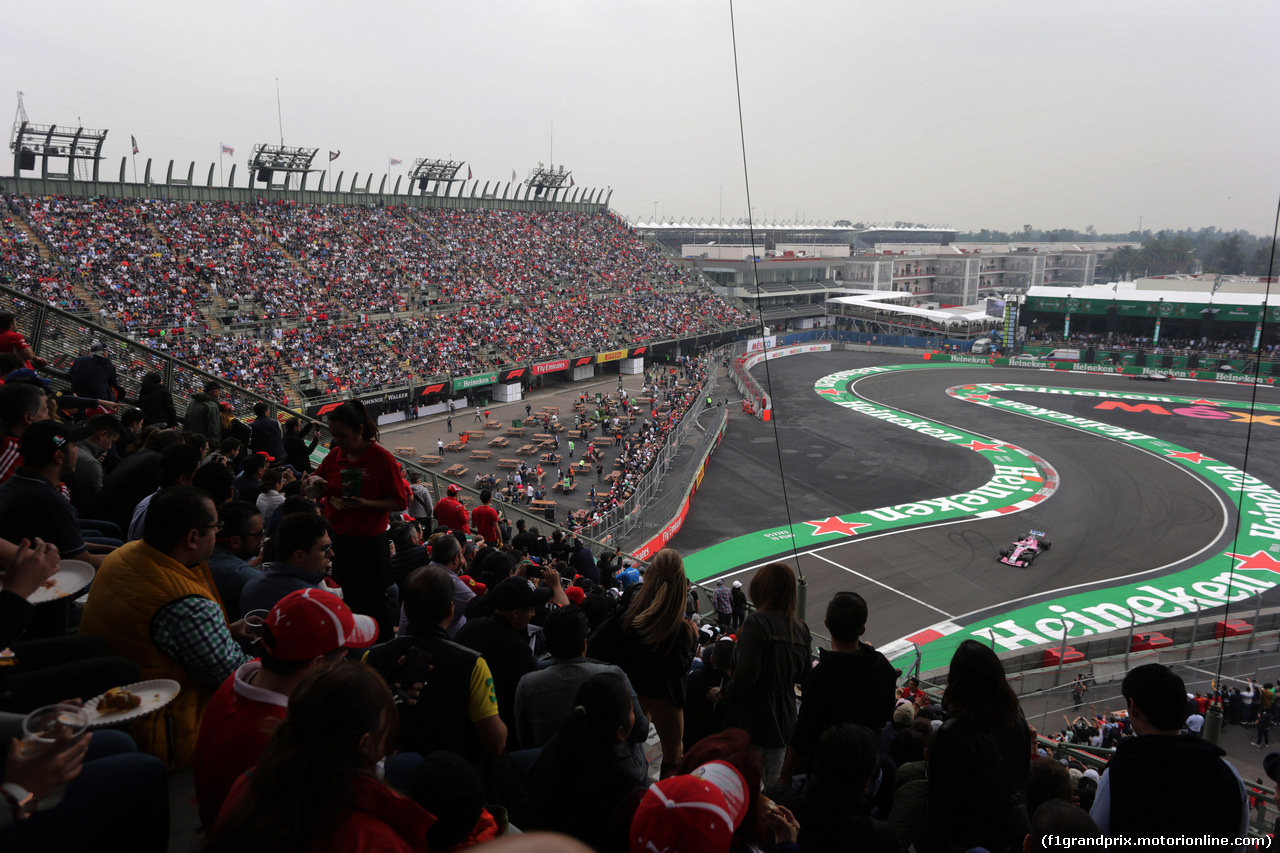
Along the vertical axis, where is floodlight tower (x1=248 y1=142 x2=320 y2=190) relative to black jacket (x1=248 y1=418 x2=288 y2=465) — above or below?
above

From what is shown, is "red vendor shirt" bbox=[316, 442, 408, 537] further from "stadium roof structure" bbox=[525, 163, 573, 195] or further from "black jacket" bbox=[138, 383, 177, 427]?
"stadium roof structure" bbox=[525, 163, 573, 195]

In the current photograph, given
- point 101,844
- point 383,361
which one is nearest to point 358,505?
point 101,844

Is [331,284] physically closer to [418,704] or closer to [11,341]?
[11,341]

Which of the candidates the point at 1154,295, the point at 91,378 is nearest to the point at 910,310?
the point at 1154,295

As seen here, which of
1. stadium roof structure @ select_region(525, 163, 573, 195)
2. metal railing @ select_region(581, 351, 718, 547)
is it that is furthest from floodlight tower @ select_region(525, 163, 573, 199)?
metal railing @ select_region(581, 351, 718, 547)

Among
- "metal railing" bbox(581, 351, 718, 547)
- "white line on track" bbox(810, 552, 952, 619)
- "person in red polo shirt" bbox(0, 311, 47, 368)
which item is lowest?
"white line on track" bbox(810, 552, 952, 619)

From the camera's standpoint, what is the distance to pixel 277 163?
45.6 meters

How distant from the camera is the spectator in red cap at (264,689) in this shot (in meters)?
2.48

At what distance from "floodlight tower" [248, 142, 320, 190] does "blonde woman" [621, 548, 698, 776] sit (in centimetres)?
4894

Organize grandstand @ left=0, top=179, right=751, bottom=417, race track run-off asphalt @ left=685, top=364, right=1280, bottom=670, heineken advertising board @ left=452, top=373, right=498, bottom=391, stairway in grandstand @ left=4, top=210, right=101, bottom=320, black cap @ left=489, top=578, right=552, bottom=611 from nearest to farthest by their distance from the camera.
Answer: black cap @ left=489, top=578, right=552, bottom=611 < race track run-off asphalt @ left=685, top=364, right=1280, bottom=670 < stairway in grandstand @ left=4, top=210, right=101, bottom=320 < grandstand @ left=0, top=179, right=751, bottom=417 < heineken advertising board @ left=452, top=373, right=498, bottom=391

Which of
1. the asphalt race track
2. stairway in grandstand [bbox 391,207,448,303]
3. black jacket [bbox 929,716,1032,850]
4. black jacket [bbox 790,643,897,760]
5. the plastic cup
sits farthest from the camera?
stairway in grandstand [bbox 391,207,448,303]

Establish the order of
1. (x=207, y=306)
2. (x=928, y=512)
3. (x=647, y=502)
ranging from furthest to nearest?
1. (x=207, y=306)
2. (x=928, y=512)
3. (x=647, y=502)

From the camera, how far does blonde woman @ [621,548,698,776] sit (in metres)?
4.25

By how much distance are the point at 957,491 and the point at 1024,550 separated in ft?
21.6
